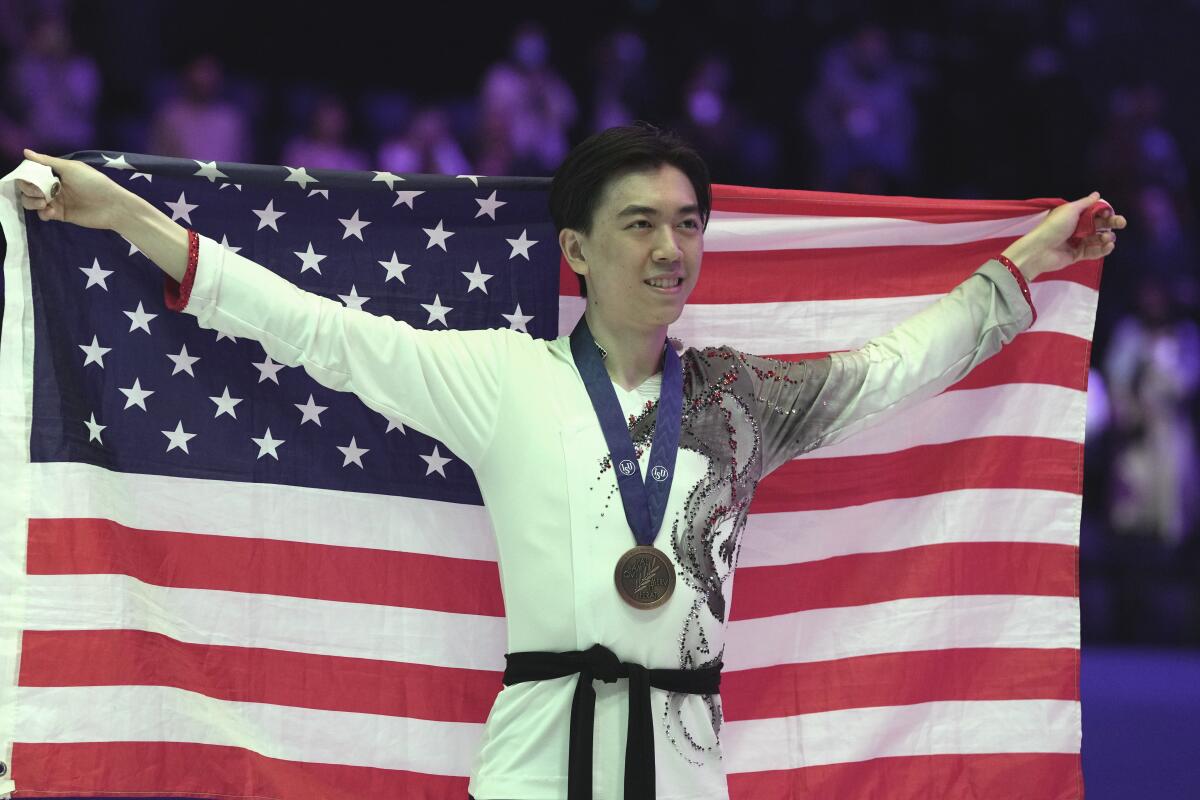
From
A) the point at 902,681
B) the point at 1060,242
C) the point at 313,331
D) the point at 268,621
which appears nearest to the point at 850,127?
the point at 1060,242

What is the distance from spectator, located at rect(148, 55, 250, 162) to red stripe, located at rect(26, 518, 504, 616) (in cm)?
450

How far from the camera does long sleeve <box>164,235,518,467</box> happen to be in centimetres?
275

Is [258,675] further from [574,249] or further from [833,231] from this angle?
[833,231]

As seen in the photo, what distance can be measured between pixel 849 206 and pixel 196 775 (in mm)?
2101

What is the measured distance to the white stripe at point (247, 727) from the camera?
3152 millimetres

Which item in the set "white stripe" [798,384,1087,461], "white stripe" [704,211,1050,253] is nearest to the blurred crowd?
"white stripe" [704,211,1050,253]

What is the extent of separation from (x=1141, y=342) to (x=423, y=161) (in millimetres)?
4983

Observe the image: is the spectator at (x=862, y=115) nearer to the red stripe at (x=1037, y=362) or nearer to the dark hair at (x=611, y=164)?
the red stripe at (x=1037, y=362)

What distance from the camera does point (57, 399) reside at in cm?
318

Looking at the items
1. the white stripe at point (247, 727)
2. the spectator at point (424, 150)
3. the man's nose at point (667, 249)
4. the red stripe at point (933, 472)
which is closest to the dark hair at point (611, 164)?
the man's nose at point (667, 249)

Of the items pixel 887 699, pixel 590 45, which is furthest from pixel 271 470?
pixel 590 45

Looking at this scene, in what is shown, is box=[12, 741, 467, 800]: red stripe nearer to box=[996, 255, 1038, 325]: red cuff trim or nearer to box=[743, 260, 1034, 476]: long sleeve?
box=[743, 260, 1034, 476]: long sleeve

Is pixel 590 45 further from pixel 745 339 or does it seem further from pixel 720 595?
pixel 720 595

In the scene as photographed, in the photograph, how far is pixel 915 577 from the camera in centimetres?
359
